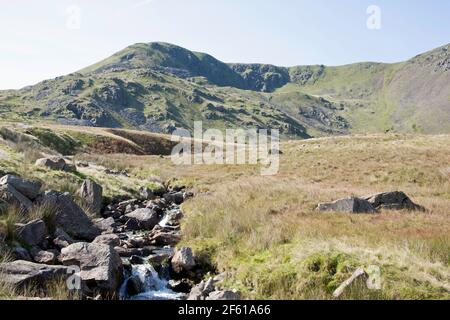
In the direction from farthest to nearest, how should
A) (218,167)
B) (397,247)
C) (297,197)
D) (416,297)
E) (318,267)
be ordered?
(218,167)
(297,197)
(397,247)
(318,267)
(416,297)

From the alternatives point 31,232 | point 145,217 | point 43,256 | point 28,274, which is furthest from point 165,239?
point 28,274

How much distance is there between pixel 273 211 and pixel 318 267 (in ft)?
30.6

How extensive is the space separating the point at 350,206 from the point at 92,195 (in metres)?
14.0

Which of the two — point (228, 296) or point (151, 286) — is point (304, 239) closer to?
point (228, 296)

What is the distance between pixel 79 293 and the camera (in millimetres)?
9844

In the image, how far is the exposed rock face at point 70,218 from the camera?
15945 mm

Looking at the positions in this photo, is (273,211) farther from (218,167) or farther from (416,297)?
(218,167)

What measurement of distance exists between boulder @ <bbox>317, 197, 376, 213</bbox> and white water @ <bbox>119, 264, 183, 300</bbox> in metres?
10.8

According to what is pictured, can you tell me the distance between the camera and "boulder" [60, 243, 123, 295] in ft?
36.3

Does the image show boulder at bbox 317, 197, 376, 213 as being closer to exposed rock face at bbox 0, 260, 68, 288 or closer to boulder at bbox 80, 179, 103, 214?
boulder at bbox 80, 179, 103, 214

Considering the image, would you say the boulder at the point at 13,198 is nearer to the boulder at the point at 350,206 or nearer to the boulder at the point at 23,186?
the boulder at the point at 23,186

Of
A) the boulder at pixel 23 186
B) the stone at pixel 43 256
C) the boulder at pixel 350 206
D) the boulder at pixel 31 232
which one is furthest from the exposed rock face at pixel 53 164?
the boulder at pixel 350 206

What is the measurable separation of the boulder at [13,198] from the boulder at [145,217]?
6.57 metres
